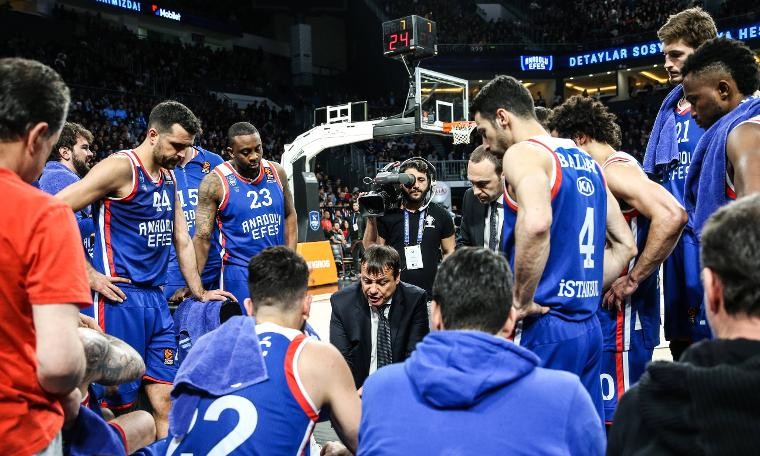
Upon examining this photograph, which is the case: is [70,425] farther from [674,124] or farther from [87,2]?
[87,2]

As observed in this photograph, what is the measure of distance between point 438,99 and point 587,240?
45.9 ft

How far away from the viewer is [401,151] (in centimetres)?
2898

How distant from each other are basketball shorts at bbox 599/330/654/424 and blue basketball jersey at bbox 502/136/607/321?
59cm

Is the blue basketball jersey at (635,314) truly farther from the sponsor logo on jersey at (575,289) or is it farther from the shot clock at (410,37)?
the shot clock at (410,37)

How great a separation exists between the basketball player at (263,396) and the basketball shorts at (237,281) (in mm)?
2729

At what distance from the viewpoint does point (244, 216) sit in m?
5.08

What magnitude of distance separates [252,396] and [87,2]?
2825cm

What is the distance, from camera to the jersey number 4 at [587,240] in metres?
3.06

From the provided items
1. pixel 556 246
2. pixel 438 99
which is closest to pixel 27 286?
pixel 556 246

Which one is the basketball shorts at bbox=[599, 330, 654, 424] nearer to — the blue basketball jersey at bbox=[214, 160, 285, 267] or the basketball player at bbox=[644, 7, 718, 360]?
the basketball player at bbox=[644, 7, 718, 360]

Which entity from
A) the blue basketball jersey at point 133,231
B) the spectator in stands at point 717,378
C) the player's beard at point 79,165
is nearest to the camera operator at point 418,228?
the blue basketball jersey at point 133,231

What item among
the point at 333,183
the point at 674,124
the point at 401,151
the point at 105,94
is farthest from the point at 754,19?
the point at 674,124

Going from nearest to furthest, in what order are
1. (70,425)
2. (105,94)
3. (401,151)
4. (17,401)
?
(17,401), (70,425), (105,94), (401,151)

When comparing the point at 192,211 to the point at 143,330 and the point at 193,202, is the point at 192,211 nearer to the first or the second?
the point at 193,202
